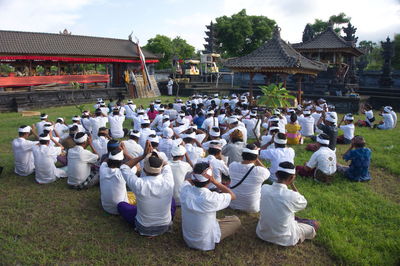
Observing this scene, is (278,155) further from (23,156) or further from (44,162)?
(23,156)

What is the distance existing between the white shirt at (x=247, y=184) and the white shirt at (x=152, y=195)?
1432 mm

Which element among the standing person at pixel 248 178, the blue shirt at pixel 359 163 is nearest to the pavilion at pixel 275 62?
the blue shirt at pixel 359 163

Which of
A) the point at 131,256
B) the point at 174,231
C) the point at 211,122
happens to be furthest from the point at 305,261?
the point at 211,122

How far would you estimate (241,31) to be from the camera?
1735 inches

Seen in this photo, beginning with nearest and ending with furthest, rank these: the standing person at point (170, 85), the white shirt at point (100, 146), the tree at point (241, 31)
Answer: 1. the white shirt at point (100, 146)
2. the standing person at point (170, 85)
3. the tree at point (241, 31)

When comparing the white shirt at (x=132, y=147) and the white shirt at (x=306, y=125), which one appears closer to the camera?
the white shirt at (x=132, y=147)

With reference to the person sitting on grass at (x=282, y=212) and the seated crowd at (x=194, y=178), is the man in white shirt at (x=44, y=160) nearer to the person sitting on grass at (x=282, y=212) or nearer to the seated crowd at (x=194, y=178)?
the seated crowd at (x=194, y=178)

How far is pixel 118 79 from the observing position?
99.0ft

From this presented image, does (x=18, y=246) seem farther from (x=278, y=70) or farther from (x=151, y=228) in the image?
(x=278, y=70)

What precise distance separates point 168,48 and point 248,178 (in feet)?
159

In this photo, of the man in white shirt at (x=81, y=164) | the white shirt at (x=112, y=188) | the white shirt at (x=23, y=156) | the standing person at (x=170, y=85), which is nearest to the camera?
the white shirt at (x=112, y=188)

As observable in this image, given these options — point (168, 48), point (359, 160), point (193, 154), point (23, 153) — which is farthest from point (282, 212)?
point (168, 48)

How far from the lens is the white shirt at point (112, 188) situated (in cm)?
548

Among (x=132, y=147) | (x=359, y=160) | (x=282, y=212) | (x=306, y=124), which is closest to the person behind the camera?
(x=282, y=212)
